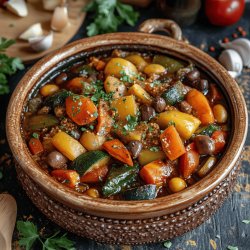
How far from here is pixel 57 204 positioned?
3.02m

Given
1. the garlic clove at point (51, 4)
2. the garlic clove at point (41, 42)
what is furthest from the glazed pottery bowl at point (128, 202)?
the garlic clove at point (51, 4)

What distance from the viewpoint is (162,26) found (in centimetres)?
401

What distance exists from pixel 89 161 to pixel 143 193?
1.28ft

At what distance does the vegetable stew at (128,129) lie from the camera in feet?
10.1

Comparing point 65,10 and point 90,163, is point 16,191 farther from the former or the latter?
point 65,10

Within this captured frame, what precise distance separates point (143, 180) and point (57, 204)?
54 centimetres

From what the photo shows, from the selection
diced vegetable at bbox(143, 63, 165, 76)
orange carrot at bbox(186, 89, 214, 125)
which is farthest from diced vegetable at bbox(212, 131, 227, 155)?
diced vegetable at bbox(143, 63, 165, 76)

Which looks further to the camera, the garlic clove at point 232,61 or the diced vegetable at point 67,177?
the garlic clove at point 232,61

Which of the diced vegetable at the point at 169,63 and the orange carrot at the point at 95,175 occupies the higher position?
the diced vegetable at the point at 169,63

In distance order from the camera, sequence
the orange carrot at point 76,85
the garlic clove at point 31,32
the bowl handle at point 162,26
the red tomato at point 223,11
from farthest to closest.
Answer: the red tomato at point 223,11 < the garlic clove at point 31,32 < the bowl handle at point 162,26 < the orange carrot at point 76,85

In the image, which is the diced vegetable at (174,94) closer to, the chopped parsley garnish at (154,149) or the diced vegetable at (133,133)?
the diced vegetable at (133,133)

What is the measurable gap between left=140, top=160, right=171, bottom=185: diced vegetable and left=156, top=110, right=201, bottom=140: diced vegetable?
0.26m

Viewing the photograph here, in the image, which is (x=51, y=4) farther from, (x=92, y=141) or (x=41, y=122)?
(x=92, y=141)

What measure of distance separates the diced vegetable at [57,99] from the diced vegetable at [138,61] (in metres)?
0.58
